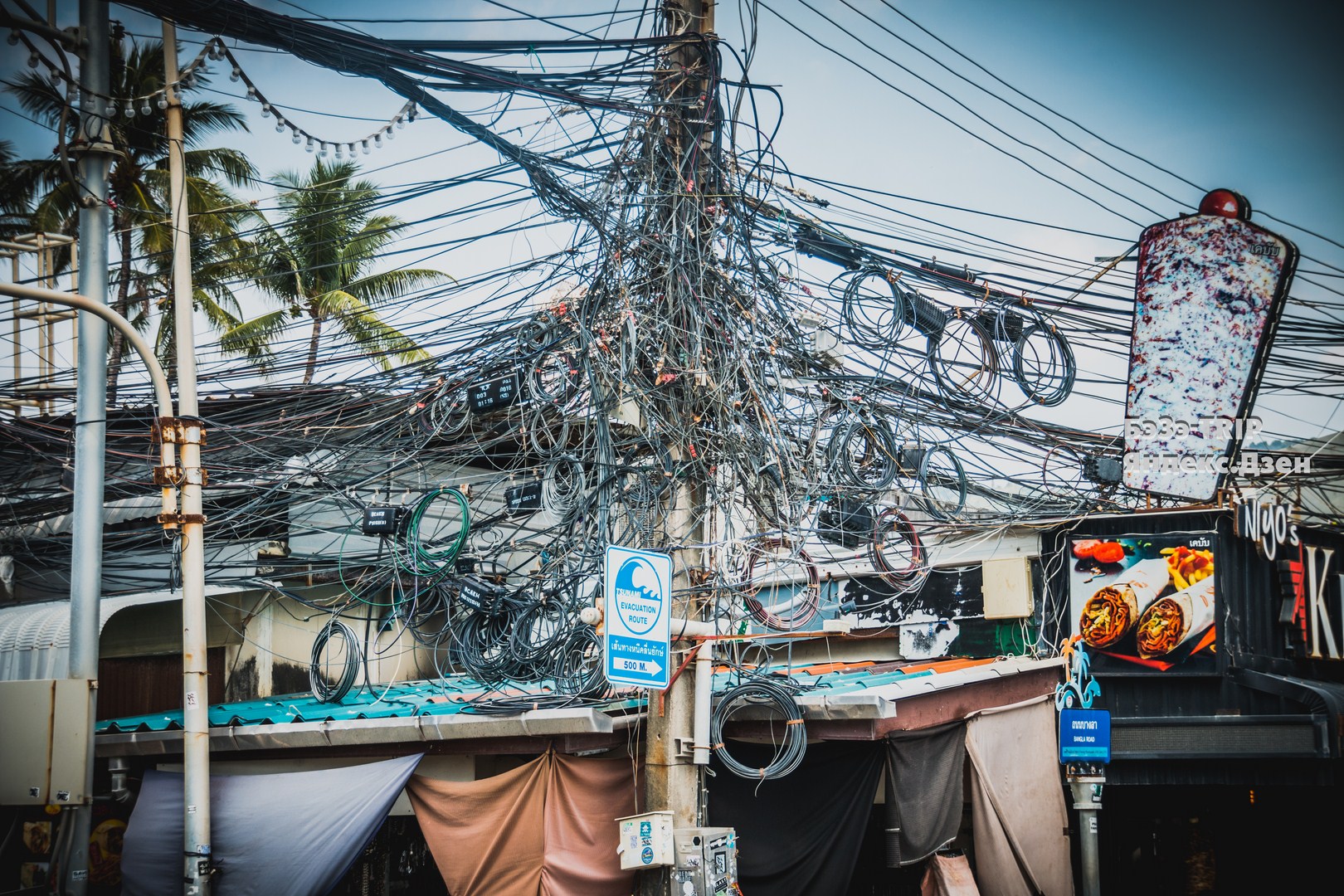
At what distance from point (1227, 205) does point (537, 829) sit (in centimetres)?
1043

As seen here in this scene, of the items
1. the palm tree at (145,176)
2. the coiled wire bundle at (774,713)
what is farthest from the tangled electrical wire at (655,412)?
the palm tree at (145,176)

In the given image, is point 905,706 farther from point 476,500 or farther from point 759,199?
point 476,500

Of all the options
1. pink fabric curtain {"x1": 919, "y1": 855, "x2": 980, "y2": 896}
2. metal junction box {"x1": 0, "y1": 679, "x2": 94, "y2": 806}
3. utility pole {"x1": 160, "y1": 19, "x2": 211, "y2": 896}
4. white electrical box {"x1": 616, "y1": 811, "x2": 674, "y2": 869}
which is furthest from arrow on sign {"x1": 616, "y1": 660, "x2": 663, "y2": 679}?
metal junction box {"x1": 0, "y1": 679, "x2": 94, "y2": 806}

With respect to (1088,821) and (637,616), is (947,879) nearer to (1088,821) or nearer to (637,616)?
(1088,821)

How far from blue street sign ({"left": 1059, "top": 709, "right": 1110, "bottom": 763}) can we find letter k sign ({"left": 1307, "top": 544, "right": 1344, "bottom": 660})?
532 cm

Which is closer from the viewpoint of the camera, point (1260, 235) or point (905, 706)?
point (905, 706)

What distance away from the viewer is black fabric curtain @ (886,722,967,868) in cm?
1029

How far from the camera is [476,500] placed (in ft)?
56.3

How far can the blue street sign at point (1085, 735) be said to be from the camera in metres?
10.2

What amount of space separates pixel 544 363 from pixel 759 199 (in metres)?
2.85

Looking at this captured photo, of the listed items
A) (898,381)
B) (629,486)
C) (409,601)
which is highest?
(898,381)

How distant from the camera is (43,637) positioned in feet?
42.7

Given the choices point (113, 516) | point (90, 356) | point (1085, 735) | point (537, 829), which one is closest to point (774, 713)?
point (537, 829)

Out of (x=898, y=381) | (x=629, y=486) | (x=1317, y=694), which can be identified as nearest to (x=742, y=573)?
(x=629, y=486)
